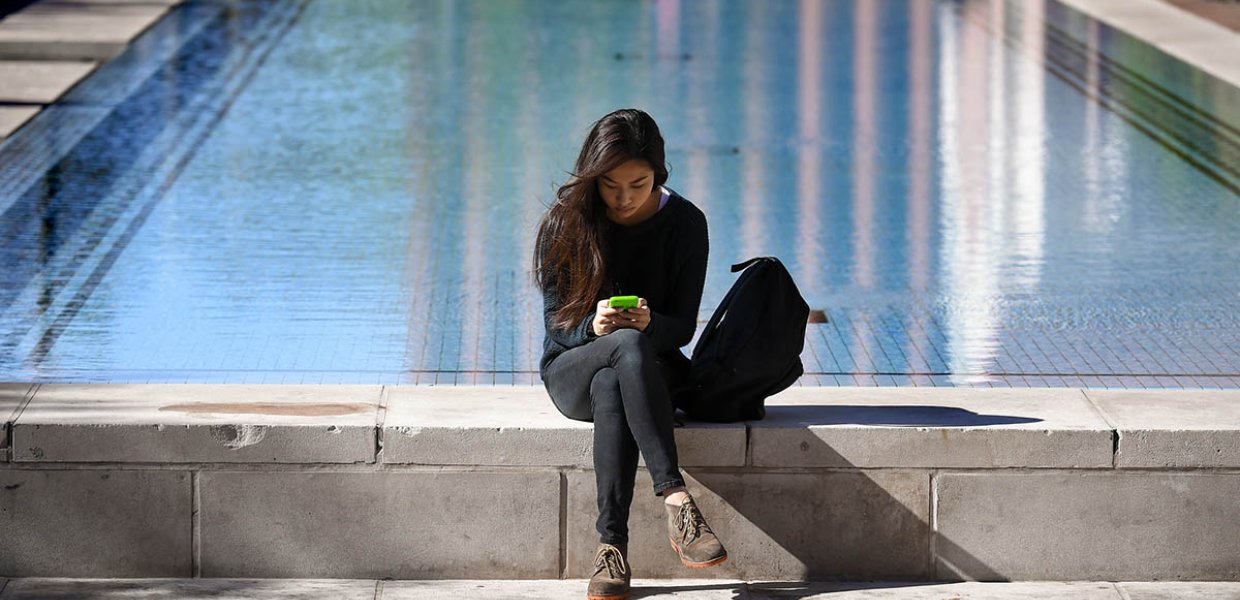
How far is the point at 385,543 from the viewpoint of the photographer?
14.5 feet

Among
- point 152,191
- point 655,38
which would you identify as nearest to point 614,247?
point 152,191

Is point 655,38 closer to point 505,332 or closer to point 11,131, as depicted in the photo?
point 11,131

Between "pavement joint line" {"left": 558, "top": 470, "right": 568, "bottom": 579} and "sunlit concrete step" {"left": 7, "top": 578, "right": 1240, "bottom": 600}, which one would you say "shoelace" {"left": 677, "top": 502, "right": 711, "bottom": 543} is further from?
"pavement joint line" {"left": 558, "top": 470, "right": 568, "bottom": 579}

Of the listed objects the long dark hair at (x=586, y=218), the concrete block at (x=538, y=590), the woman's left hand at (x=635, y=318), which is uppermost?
the long dark hair at (x=586, y=218)

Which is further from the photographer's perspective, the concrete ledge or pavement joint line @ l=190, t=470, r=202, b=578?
the concrete ledge

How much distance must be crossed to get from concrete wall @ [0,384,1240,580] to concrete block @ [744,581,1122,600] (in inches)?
1.2

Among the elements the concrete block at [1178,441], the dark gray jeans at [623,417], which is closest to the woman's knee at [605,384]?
the dark gray jeans at [623,417]

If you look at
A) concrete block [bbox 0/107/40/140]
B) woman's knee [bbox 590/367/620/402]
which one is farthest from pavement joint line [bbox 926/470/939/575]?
concrete block [bbox 0/107/40/140]

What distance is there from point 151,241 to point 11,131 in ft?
9.56

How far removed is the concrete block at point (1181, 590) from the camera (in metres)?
4.34

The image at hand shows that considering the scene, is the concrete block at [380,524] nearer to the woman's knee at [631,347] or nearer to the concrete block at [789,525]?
the concrete block at [789,525]

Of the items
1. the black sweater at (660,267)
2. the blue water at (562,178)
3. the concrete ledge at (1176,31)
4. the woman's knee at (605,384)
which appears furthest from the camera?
the concrete ledge at (1176,31)

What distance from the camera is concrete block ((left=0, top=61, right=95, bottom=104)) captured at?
36.5 feet

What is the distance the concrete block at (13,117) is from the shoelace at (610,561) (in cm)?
661
